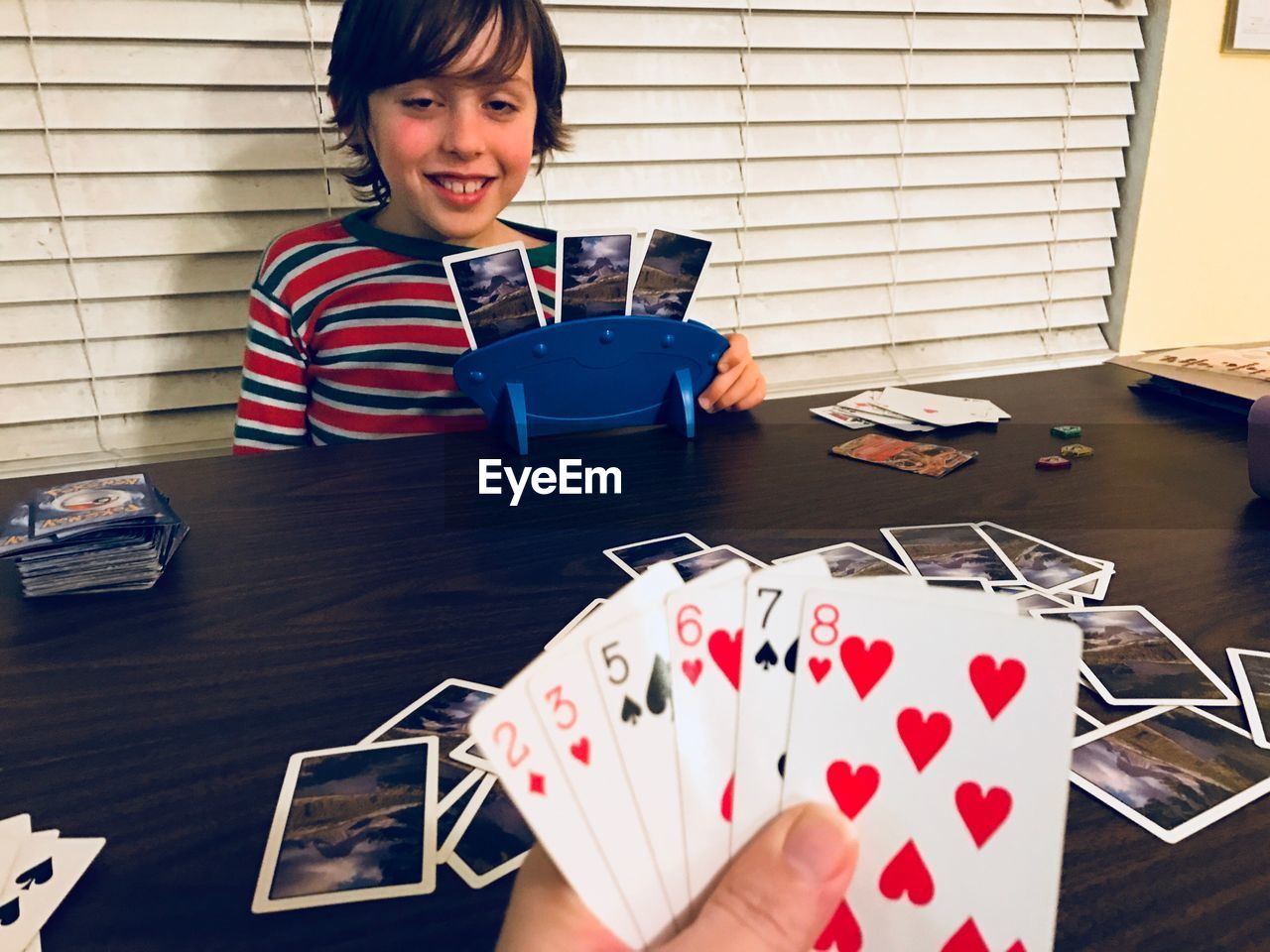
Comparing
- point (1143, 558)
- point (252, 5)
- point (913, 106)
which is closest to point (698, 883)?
point (1143, 558)

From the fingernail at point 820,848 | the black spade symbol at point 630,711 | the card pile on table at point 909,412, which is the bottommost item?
the card pile on table at point 909,412

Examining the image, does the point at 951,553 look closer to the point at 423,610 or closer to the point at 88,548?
the point at 423,610

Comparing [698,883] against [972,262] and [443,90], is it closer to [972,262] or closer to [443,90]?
[443,90]

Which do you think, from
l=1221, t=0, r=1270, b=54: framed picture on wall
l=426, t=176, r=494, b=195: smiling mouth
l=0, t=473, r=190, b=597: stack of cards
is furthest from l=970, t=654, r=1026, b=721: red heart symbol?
l=1221, t=0, r=1270, b=54: framed picture on wall

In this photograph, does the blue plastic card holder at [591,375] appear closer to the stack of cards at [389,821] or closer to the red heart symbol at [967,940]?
the stack of cards at [389,821]

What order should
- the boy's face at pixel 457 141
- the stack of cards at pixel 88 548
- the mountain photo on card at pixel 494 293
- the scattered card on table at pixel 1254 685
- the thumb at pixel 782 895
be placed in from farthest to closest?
the boy's face at pixel 457 141
the mountain photo on card at pixel 494 293
the stack of cards at pixel 88 548
the scattered card on table at pixel 1254 685
the thumb at pixel 782 895

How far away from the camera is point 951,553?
851mm

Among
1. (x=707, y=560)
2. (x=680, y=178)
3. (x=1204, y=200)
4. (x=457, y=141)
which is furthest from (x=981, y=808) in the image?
(x=1204, y=200)

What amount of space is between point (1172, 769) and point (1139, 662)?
0.12 m

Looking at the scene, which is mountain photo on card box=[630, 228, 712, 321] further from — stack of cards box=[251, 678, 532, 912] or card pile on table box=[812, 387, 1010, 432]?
stack of cards box=[251, 678, 532, 912]

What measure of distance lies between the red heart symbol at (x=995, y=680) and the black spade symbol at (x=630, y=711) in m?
0.14

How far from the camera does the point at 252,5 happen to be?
1.59 meters

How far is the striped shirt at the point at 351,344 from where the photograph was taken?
1.50 meters

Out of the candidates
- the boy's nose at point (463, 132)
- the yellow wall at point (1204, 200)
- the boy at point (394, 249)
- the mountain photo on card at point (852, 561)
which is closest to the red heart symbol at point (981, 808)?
the mountain photo on card at point (852, 561)
